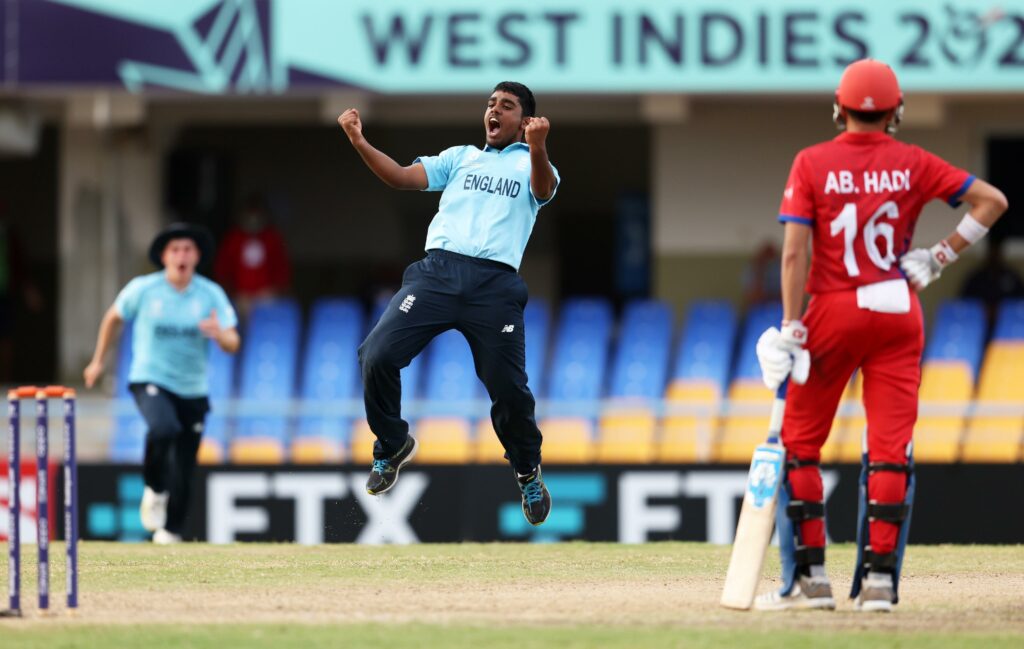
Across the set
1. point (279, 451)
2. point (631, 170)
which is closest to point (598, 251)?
point (631, 170)

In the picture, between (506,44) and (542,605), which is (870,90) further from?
(506,44)

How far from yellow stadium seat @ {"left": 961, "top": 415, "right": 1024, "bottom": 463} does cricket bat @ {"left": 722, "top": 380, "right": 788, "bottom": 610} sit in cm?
832

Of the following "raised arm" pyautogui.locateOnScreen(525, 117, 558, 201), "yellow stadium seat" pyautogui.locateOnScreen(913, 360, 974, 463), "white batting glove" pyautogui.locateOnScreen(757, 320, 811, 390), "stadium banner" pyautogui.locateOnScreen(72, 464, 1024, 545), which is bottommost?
"stadium banner" pyautogui.locateOnScreen(72, 464, 1024, 545)

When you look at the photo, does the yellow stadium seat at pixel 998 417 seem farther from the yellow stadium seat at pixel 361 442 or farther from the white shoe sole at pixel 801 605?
the white shoe sole at pixel 801 605

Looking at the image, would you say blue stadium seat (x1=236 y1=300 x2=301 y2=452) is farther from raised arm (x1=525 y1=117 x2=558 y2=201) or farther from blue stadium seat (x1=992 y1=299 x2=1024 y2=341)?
raised arm (x1=525 y1=117 x2=558 y2=201)

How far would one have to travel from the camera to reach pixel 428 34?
1645 cm

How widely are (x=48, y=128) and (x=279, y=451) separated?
765 cm

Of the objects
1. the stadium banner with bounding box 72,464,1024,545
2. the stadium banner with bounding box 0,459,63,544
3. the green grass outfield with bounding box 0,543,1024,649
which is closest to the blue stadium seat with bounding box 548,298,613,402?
the stadium banner with bounding box 72,464,1024,545

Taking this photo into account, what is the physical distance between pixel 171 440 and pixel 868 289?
237 inches

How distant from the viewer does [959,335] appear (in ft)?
54.2

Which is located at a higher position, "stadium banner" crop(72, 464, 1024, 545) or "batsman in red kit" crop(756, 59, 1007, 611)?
"batsman in red kit" crop(756, 59, 1007, 611)

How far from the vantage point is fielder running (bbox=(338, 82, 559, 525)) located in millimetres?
8688

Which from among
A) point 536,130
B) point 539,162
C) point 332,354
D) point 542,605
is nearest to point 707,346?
point 332,354

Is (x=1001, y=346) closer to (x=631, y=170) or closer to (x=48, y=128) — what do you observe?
(x=631, y=170)
